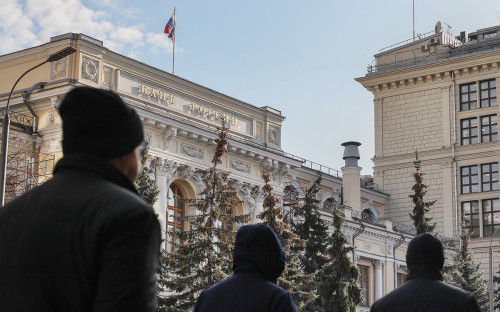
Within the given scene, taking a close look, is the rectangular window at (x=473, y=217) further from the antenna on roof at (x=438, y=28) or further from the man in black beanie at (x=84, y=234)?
the man in black beanie at (x=84, y=234)

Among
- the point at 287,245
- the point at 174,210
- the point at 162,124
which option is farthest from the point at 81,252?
the point at 174,210

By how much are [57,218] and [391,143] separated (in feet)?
209

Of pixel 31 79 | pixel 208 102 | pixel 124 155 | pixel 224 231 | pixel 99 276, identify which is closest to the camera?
pixel 99 276

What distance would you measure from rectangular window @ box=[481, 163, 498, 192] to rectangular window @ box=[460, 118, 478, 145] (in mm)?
1870

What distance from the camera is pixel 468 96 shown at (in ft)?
204

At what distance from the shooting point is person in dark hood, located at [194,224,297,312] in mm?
5773

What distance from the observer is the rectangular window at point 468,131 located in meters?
61.9

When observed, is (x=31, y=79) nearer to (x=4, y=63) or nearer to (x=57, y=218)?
(x=4, y=63)

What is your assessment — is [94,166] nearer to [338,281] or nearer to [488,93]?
[338,281]

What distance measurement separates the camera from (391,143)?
65688 mm

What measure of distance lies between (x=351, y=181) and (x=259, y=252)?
47580 millimetres

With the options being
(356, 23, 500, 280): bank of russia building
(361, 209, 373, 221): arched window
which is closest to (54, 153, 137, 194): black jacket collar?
(361, 209, 373, 221): arched window

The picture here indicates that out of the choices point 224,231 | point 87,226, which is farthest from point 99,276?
point 224,231

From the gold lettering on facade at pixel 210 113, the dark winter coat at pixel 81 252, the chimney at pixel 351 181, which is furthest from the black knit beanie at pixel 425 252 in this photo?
the chimney at pixel 351 181
